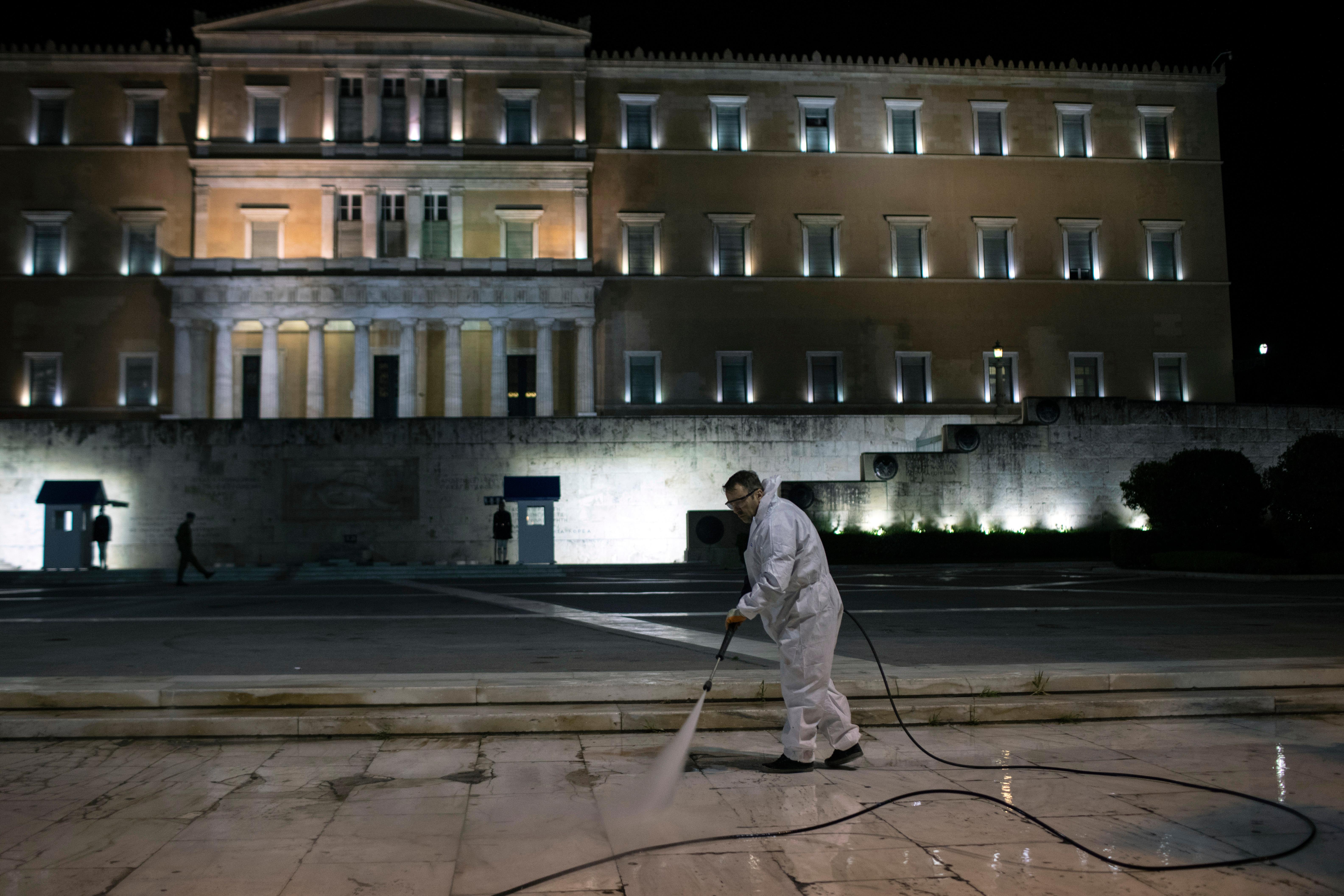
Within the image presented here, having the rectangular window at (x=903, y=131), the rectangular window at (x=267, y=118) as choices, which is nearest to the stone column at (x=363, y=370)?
the rectangular window at (x=267, y=118)

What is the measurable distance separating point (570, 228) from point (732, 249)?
6.80 metres

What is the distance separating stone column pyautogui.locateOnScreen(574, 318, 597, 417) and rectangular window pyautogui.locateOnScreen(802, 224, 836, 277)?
33.1ft

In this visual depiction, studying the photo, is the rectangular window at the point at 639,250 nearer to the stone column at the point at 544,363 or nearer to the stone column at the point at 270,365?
the stone column at the point at 544,363

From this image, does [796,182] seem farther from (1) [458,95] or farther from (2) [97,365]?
(2) [97,365]

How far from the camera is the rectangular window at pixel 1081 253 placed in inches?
1740

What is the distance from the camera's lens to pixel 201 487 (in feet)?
99.7

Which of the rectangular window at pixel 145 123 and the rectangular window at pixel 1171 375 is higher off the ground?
the rectangular window at pixel 145 123

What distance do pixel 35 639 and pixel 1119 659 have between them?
1211 centimetres

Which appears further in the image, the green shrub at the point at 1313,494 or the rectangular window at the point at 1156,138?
the rectangular window at the point at 1156,138

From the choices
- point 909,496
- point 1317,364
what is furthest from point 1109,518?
point 1317,364

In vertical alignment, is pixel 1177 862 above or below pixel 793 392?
below

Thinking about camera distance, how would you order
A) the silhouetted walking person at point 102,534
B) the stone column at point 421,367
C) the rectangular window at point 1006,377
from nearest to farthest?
the silhouetted walking person at point 102,534 → the stone column at point 421,367 → the rectangular window at point 1006,377

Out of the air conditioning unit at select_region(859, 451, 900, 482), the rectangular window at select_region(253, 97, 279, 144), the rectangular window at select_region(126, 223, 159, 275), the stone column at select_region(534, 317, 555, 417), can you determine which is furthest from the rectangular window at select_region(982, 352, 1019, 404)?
the rectangular window at select_region(126, 223, 159, 275)

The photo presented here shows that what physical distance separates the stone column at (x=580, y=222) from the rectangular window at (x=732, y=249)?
5.48 m
